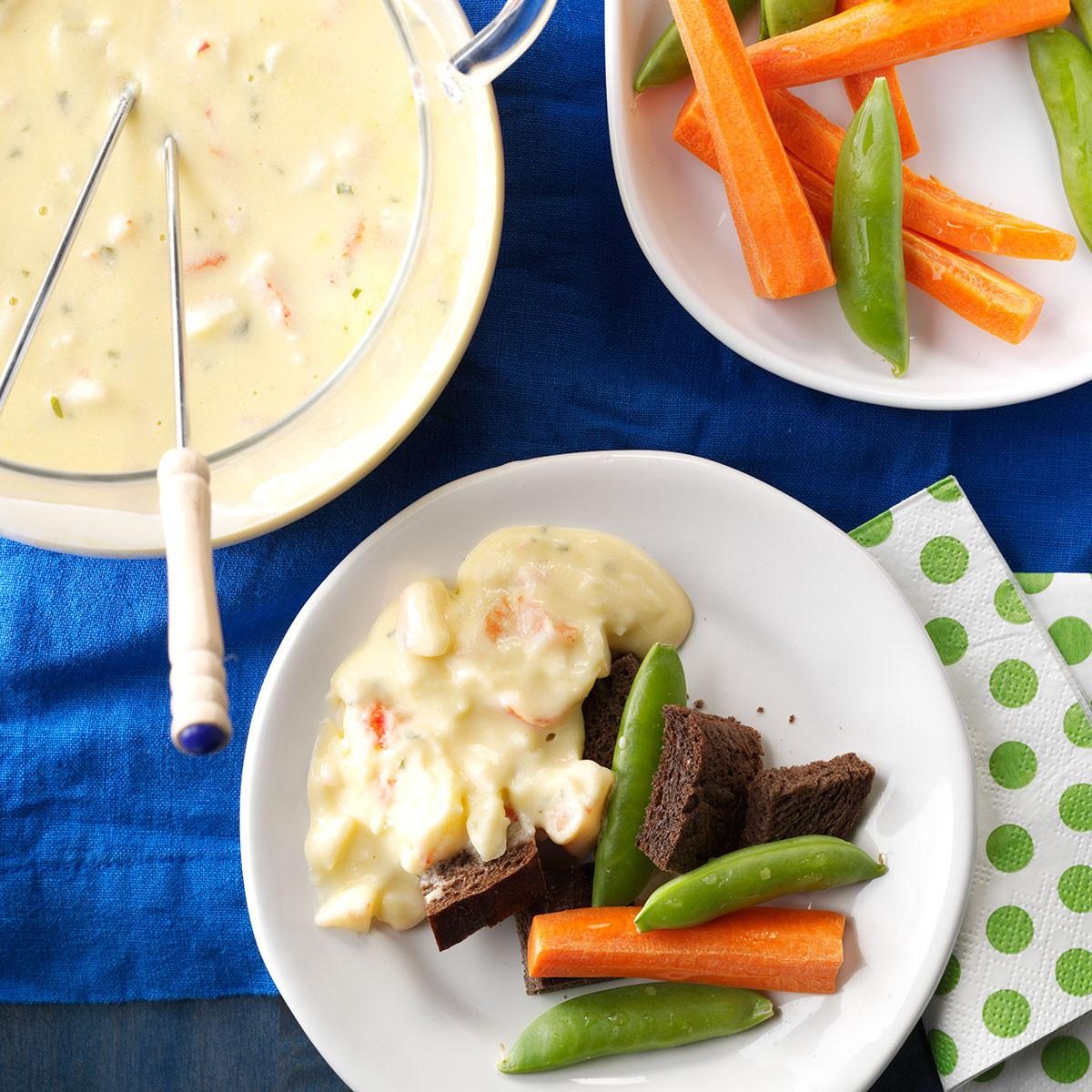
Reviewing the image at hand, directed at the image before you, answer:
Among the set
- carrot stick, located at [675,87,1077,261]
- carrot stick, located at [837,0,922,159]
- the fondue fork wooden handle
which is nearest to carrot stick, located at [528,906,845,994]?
the fondue fork wooden handle

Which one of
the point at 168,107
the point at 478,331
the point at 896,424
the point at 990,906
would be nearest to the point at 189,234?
the point at 168,107

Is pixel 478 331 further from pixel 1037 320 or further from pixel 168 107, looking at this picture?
pixel 1037 320

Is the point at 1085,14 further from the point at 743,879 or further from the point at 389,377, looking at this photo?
the point at 743,879

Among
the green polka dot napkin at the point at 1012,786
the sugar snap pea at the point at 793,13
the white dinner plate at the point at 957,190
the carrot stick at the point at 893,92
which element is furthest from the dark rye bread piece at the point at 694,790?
the sugar snap pea at the point at 793,13

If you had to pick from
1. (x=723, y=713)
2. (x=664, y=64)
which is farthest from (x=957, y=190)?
(x=723, y=713)

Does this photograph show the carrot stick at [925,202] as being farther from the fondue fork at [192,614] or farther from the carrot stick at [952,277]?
the fondue fork at [192,614]

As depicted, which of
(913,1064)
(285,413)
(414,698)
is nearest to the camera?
(285,413)

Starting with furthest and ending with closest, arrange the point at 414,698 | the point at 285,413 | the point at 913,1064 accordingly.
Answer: the point at 913,1064 → the point at 414,698 → the point at 285,413

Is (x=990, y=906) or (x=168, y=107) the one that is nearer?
(x=168, y=107)
